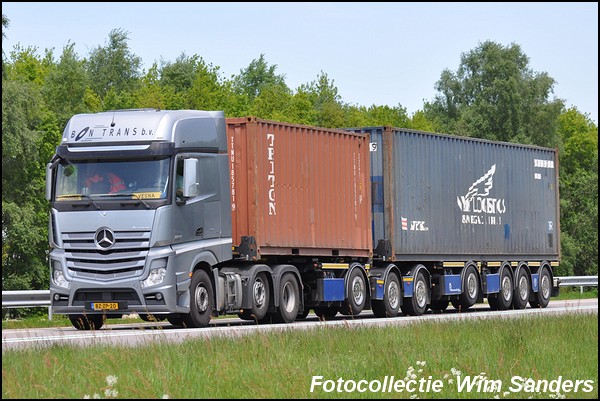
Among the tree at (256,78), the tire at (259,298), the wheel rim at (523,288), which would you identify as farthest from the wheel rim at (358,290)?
the tree at (256,78)

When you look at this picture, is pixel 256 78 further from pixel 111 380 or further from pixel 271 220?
pixel 111 380

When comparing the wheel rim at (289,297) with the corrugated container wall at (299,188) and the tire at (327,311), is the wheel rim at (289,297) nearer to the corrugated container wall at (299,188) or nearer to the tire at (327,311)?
the corrugated container wall at (299,188)

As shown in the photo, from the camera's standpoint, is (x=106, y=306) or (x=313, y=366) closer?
(x=313, y=366)

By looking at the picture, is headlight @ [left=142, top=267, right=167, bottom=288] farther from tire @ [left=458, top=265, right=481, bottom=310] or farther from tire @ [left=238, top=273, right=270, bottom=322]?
tire @ [left=458, top=265, right=481, bottom=310]

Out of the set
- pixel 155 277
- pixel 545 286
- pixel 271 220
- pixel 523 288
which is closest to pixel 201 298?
pixel 155 277

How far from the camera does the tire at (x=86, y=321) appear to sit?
23.2 metres

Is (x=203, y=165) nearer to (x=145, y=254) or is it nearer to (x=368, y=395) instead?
(x=145, y=254)

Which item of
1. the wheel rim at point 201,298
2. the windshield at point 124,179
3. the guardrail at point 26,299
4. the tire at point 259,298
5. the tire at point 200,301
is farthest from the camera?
the guardrail at point 26,299

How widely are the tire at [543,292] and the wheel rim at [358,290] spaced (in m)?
9.03

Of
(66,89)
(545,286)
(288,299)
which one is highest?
(66,89)

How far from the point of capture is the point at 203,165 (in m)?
22.6

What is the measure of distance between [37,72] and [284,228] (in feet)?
224

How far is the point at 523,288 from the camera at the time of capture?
114 ft

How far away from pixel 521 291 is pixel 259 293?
1215 cm
